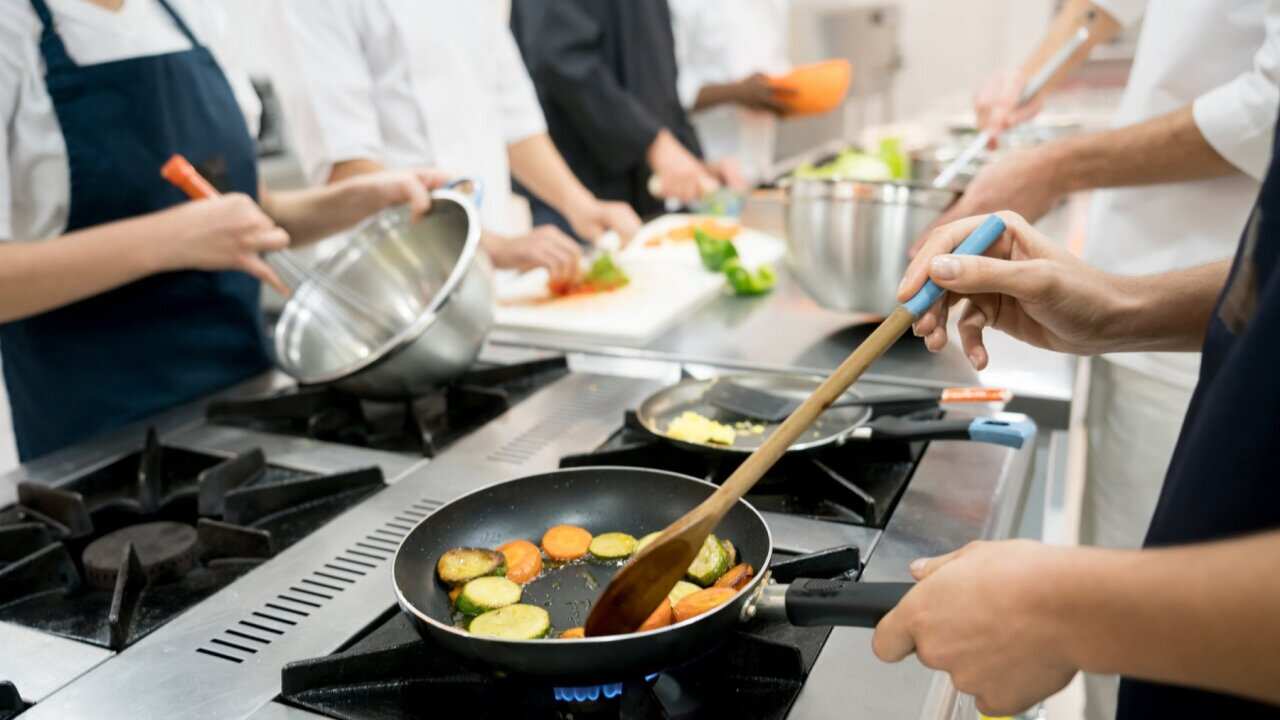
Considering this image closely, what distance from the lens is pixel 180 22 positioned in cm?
131

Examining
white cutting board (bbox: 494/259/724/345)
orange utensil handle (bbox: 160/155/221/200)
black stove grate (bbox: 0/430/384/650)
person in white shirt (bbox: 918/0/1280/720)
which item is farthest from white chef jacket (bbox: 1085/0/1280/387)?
orange utensil handle (bbox: 160/155/221/200)

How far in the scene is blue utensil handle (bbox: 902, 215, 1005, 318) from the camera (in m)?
0.73

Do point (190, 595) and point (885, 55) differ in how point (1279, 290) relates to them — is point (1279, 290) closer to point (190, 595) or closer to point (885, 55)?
point (190, 595)

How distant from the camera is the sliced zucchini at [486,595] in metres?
0.72

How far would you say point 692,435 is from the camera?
3.24 feet

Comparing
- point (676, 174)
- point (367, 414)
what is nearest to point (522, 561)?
point (367, 414)

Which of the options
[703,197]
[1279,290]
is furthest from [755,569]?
[703,197]

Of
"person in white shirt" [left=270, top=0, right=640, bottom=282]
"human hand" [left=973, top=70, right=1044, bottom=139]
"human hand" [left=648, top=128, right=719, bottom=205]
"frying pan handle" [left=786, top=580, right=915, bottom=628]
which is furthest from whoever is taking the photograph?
"human hand" [left=648, top=128, right=719, bottom=205]

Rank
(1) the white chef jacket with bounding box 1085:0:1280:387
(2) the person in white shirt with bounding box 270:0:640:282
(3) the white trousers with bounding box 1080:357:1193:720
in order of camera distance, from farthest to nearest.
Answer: (2) the person in white shirt with bounding box 270:0:640:282, (3) the white trousers with bounding box 1080:357:1193:720, (1) the white chef jacket with bounding box 1085:0:1280:387

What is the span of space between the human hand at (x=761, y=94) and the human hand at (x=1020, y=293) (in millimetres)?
1986

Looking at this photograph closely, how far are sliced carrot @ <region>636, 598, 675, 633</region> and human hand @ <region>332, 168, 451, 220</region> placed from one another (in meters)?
0.78

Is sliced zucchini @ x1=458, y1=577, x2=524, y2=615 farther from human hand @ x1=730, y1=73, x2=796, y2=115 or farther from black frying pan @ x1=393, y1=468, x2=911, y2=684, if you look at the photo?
human hand @ x1=730, y1=73, x2=796, y2=115

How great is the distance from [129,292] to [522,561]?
0.79m

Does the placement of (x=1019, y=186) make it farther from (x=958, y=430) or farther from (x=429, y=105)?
(x=429, y=105)
